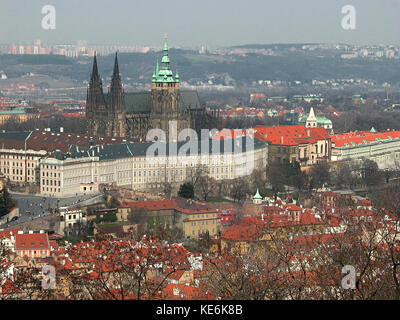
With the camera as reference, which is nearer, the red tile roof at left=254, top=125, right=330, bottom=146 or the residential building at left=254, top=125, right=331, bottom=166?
the residential building at left=254, top=125, right=331, bottom=166

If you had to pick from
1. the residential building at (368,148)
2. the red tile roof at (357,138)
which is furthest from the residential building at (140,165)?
the red tile roof at (357,138)

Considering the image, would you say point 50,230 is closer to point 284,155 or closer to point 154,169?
point 154,169

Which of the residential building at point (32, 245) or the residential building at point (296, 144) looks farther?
the residential building at point (296, 144)

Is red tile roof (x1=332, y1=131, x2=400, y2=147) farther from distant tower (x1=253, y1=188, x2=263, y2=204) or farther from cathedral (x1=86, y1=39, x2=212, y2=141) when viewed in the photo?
distant tower (x1=253, y1=188, x2=263, y2=204)

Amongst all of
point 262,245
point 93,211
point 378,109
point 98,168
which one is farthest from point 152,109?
point 378,109

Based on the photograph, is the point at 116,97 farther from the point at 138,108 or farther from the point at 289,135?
the point at 289,135

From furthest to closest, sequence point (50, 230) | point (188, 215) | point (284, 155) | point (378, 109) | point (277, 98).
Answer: point (277, 98) < point (378, 109) < point (284, 155) < point (188, 215) < point (50, 230)

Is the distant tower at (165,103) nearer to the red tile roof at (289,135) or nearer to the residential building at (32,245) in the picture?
the red tile roof at (289,135)

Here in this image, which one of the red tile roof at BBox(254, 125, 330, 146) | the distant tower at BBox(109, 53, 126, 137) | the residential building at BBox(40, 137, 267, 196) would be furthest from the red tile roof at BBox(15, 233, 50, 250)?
the red tile roof at BBox(254, 125, 330, 146)
